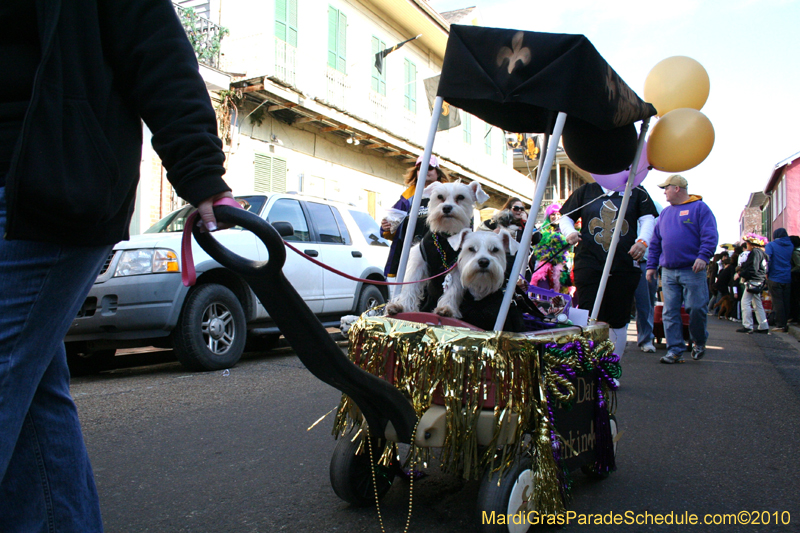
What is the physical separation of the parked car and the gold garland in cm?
379

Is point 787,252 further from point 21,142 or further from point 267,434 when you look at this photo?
point 21,142

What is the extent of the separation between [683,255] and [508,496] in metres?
5.74

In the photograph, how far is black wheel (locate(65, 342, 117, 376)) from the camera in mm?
5918

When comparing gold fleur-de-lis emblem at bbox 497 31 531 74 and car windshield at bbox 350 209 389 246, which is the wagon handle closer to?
gold fleur-de-lis emblem at bbox 497 31 531 74

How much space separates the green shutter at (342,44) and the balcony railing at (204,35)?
3.55 metres

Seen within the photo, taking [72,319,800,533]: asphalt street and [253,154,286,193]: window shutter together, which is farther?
[253,154,286,193]: window shutter

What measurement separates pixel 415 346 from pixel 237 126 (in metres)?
12.8

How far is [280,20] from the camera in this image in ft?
48.6

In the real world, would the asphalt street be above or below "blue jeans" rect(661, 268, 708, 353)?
below

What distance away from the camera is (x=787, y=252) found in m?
11.7

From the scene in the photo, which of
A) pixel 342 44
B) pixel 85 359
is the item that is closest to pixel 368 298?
pixel 85 359

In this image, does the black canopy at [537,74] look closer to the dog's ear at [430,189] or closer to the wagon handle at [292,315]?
the dog's ear at [430,189]

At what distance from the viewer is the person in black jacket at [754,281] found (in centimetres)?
1162

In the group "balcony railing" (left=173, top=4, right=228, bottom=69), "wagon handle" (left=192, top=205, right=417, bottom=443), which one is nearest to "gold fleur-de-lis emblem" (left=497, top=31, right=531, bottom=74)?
"wagon handle" (left=192, top=205, right=417, bottom=443)
